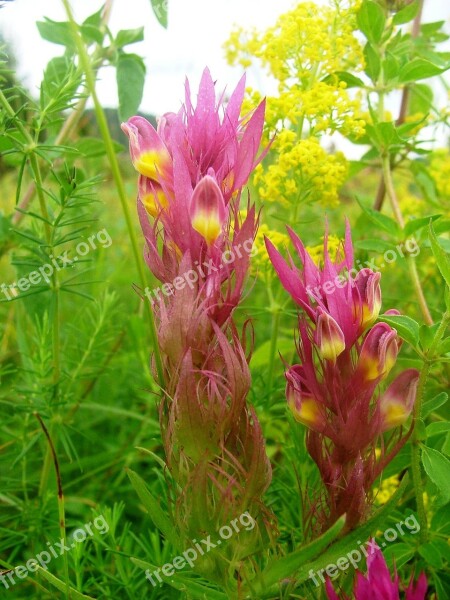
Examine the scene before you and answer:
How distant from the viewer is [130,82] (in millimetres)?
1150

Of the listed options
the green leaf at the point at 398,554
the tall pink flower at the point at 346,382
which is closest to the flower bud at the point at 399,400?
the tall pink flower at the point at 346,382

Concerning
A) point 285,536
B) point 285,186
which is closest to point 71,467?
point 285,536

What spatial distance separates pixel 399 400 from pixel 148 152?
389mm

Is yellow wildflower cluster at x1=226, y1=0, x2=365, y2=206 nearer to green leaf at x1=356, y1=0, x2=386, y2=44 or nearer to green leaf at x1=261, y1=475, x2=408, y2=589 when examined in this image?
green leaf at x1=356, y1=0, x2=386, y2=44

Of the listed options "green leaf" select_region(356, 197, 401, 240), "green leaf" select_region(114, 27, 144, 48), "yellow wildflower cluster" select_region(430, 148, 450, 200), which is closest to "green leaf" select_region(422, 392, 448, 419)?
"green leaf" select_region(356, 197, 401, 240)

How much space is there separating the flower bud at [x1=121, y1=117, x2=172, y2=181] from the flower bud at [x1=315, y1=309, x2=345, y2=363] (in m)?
0.23

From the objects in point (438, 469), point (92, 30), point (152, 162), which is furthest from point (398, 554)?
point (92, 30)

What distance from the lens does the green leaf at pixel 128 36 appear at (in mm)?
1195

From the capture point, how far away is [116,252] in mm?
2502

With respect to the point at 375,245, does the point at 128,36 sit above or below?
above

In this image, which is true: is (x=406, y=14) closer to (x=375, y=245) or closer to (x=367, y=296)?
(x=375, y=245)

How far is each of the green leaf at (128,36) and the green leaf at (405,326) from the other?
2.42ft

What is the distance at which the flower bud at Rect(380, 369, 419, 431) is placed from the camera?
2.40 feet

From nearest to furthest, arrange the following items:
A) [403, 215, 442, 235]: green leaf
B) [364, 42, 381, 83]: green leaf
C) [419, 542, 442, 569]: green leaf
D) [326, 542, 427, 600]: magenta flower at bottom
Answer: [326, 542, 427, 600]: magenta flower at bottom < [419, 542, 442, 569]: green leaf < [403, 215, 442, 235]: green leaf < [364, 42, 381, 83]: green leaf
